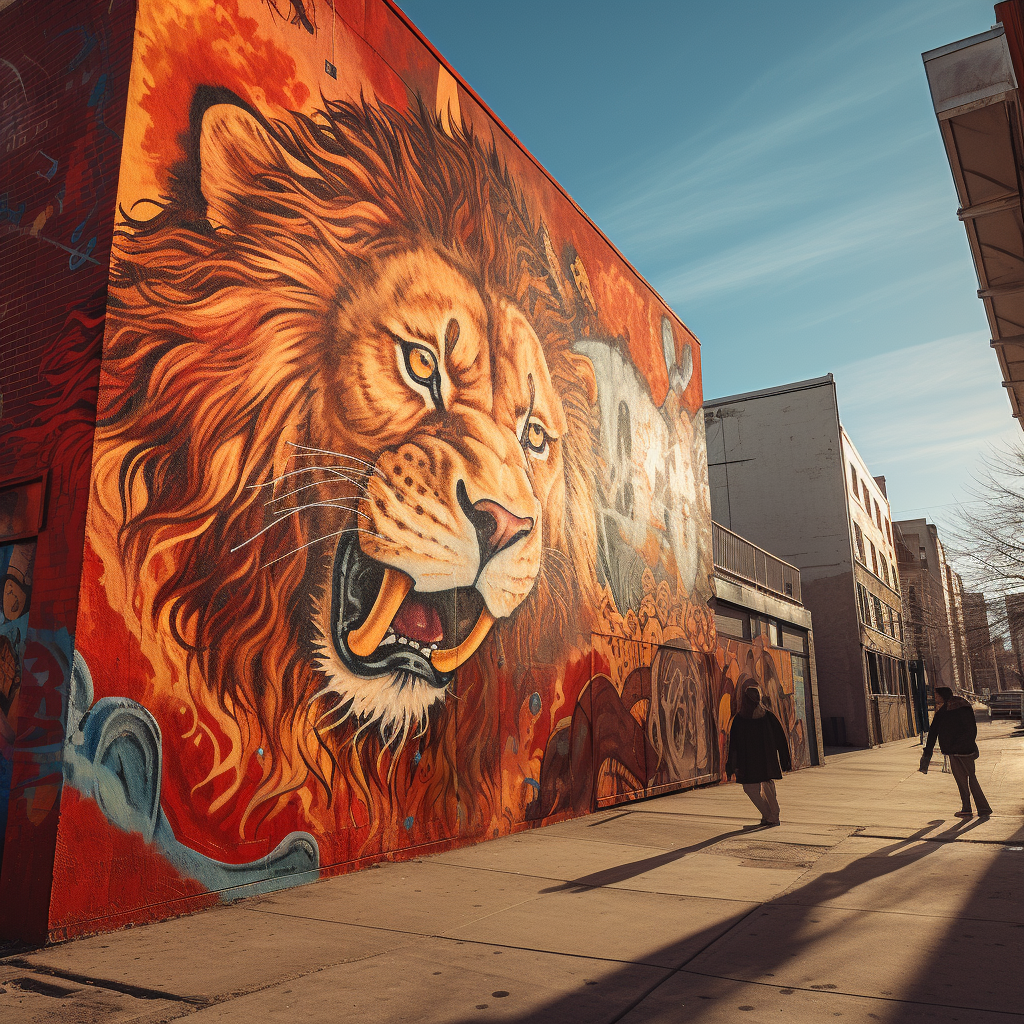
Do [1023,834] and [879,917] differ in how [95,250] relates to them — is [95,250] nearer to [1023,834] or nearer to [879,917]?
[879,917]

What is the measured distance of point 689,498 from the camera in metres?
16.6

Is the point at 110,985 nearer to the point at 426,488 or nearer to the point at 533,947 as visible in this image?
the point at 533,947

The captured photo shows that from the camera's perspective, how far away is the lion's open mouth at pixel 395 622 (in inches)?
289

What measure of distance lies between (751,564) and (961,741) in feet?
36.2

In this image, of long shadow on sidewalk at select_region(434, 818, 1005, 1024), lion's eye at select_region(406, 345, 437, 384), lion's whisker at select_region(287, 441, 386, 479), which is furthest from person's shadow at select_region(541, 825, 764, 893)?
lion's eye at select_region(406, 345, 437, 384)

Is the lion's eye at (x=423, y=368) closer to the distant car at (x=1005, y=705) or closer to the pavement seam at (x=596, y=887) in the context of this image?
the pavement seam at (x=596, y=887)

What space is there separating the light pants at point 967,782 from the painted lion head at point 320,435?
5571mm

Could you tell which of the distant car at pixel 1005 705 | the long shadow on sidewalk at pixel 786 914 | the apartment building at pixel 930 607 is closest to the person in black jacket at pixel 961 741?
the long shadow on sidewalk at pixel 786 914

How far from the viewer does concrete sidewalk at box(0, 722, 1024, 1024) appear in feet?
12.1

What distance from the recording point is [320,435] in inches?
287

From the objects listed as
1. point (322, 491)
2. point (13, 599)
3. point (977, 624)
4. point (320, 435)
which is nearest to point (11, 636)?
point (13, 599)

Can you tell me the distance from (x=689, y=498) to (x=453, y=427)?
28.3 feet

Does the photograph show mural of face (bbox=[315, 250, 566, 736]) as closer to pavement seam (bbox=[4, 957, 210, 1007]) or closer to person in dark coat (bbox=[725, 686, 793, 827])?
pavement seam (bbox=[4, 957, 210, 1007])

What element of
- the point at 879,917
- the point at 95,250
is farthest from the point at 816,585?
the point at 95,250
